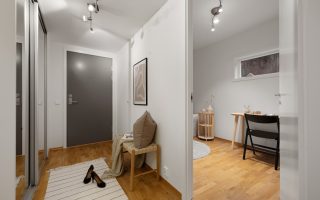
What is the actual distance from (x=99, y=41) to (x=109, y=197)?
287cm

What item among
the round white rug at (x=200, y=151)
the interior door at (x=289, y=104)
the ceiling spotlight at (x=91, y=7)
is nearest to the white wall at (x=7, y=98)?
the ceiling spotlight at (x=91, y=7)

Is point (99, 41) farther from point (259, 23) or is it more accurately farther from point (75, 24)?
point (259, 23)

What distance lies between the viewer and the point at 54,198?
1539 mm

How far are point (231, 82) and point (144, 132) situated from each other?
8.94 ft

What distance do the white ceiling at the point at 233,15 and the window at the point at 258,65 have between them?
26.5 inches

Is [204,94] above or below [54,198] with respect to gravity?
above

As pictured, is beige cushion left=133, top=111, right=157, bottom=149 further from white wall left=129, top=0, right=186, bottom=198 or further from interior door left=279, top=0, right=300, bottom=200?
interior door left=279, top=0, right=300, bottom=200

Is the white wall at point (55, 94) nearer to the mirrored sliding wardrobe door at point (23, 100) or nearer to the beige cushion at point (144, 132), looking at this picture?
the mirrored sliding wardrobe door at point (23, 100)

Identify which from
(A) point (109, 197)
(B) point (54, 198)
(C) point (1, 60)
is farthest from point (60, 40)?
(A) point (109, 197)

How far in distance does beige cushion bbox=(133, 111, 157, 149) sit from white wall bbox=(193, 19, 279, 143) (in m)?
2.40

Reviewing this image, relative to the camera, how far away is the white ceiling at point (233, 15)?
225cm

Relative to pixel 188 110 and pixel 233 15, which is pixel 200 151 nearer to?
pixel 188 110

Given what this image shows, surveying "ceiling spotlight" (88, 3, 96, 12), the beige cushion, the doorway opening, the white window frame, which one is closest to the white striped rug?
the beige cushion

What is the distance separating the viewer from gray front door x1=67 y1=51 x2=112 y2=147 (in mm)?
3203
